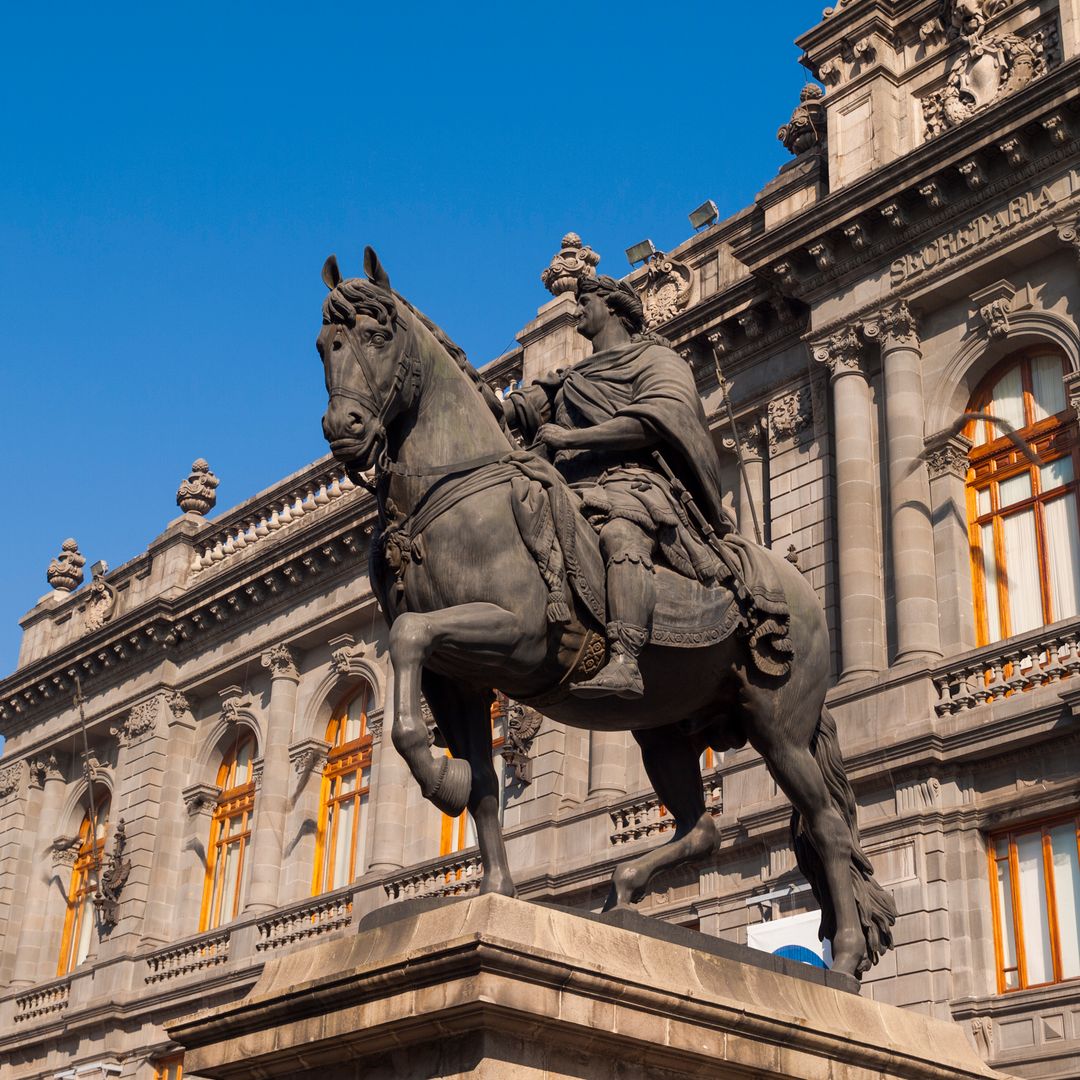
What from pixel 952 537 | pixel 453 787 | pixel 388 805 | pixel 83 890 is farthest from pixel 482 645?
pixel 83 890

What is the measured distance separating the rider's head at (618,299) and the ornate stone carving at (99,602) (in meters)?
30.9

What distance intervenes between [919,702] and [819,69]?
10.6 meters

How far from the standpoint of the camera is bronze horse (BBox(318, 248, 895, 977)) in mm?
7801

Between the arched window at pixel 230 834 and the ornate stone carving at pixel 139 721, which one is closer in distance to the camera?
the arched window at pixel 230 834

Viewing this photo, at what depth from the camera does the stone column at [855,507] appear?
22062mm

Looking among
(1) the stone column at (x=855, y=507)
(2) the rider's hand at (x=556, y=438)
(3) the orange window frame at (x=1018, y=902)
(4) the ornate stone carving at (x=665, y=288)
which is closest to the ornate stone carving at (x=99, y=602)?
(4) the ornate stone carving at (x=665, y=288)

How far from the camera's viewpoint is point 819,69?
2598 centimetres

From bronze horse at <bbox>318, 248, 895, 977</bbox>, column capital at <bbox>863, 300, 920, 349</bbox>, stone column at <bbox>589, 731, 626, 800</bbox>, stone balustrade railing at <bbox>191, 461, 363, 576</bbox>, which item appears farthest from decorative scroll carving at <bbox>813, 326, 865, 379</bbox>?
bronze horse at <bbox>318, 248, 895, 977</bbox>

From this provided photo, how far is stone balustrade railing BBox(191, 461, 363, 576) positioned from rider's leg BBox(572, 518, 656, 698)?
2458 cm

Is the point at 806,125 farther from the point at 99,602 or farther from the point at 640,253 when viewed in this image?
the point at 99,602

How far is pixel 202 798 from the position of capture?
34.8 m

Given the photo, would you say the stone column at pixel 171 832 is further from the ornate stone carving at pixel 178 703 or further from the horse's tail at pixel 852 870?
the horse's tail at pixel 852 870

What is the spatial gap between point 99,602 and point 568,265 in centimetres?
1610

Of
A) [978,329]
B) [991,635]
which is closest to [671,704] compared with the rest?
[991,635]
